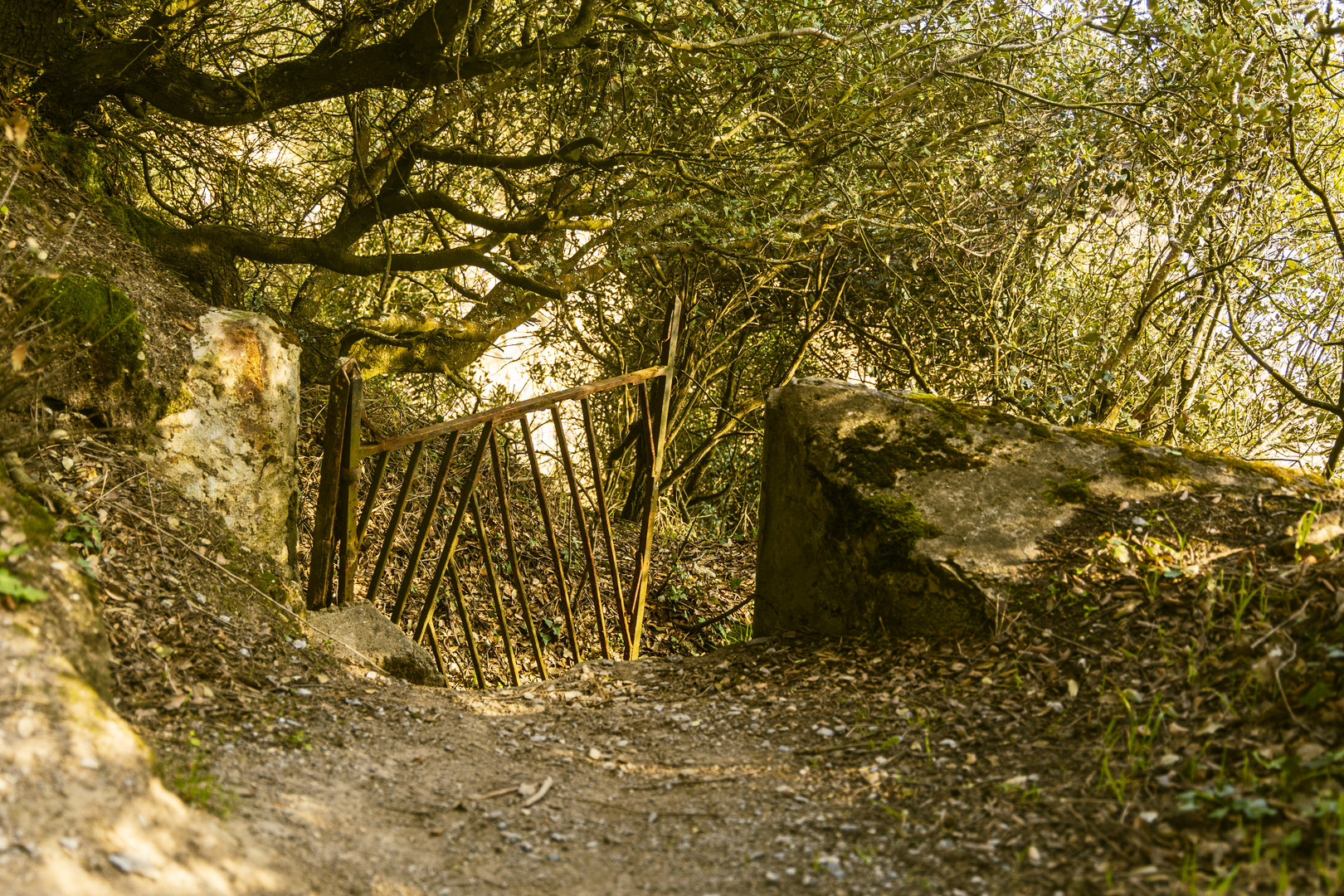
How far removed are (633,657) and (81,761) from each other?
2.90 m

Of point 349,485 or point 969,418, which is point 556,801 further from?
point 969,418

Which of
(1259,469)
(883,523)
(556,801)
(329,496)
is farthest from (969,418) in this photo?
(329,496)

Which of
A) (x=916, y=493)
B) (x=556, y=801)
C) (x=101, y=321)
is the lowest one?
(x=556, y=801)

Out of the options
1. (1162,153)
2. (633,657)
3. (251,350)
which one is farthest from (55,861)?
(1162,153)

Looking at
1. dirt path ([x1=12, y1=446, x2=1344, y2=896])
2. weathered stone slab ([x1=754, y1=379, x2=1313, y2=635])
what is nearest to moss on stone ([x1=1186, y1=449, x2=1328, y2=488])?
weathered stone slab ([x1=754, y1=379, x2=1313, y2=635])

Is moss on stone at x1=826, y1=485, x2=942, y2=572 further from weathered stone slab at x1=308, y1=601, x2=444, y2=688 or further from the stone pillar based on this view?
the stone pillar

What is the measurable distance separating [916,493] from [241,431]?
2.85 metres

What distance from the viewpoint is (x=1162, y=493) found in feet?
11.1

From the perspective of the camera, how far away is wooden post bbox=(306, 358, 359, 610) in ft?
11.5

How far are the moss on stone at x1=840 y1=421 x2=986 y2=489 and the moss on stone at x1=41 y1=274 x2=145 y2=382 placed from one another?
9.39ft

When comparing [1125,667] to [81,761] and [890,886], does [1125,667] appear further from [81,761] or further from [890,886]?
[81,761]

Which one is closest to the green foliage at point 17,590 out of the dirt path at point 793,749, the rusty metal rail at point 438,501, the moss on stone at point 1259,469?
the dirt path at point 793,749

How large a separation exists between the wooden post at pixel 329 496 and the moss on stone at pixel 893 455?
209cm

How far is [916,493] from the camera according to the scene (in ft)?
11.5
